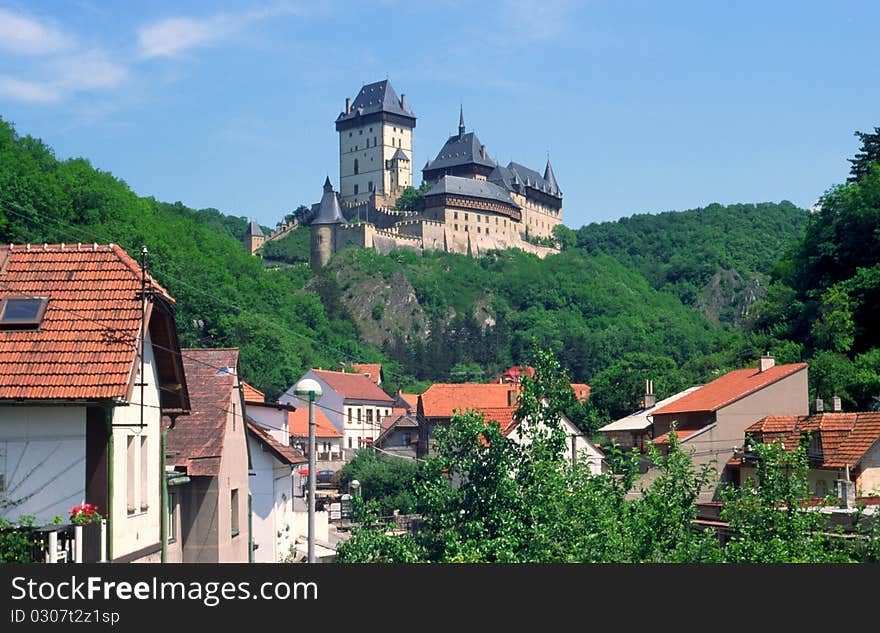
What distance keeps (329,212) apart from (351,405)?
72.2 m

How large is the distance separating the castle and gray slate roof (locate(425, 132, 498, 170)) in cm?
15

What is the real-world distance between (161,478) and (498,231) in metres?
164

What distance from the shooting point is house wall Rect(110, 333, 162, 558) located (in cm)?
1501

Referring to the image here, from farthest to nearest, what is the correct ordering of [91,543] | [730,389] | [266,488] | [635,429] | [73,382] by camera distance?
[635,429] < [730,389] < [266,488] < [73,382] < [91,543]

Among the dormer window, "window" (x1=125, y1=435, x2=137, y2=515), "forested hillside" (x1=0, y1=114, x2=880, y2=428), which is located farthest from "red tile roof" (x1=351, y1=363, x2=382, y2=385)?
the dormer window

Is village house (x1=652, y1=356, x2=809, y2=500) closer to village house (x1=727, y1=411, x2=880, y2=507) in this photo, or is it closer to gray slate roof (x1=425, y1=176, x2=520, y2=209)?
village house (x1=727, y1=411, x2=880, y2=507)

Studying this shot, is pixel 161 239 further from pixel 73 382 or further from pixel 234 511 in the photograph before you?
pixel 73 382

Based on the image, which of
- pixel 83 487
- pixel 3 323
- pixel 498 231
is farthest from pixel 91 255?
pixel 498 231

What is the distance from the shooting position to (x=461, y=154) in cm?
19062

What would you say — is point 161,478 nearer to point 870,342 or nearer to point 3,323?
point 3,323

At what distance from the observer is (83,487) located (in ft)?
47.8

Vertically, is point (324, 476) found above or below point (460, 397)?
below

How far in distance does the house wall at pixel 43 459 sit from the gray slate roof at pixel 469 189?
162m

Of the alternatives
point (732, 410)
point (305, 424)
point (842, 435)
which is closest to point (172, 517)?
point (842, 435)
